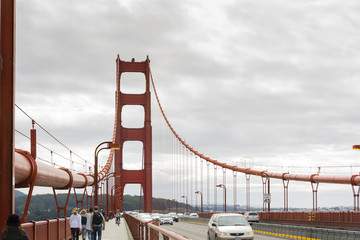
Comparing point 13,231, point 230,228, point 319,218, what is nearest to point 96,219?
point 230,228

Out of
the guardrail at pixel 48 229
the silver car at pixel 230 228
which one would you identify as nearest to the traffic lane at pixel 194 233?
the silver car at pixel 230 228

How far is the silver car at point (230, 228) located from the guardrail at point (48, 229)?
6.36 meters

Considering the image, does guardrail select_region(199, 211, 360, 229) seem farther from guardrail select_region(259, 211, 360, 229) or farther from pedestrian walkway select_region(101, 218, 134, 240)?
pedestrian walkway select_region(101, 218, 134, 240)

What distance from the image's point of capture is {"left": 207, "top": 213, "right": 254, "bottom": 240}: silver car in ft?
82.0

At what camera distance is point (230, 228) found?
25.2m

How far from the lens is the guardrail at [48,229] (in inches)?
689

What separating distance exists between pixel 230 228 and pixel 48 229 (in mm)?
7636

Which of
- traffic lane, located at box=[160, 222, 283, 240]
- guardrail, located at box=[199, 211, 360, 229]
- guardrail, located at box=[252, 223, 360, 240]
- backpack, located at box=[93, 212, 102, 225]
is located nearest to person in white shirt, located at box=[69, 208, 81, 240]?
backpack, located at box=[93, 212, 102, 225]

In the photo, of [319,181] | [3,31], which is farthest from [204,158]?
[3,31]

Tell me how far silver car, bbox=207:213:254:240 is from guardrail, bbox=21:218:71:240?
250 inches

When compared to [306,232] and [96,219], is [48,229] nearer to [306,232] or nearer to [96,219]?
[96,219]

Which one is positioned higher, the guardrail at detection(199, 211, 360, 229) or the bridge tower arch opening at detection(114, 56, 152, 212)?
the bridge tower arch opening at detection(114, 56, 152, 212)

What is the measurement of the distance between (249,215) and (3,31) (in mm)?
55771

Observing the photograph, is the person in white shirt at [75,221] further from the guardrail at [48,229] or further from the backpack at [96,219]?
the backpack at [96,219]
